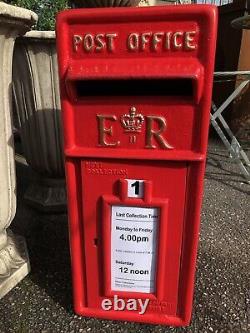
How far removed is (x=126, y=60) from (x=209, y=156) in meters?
3.08

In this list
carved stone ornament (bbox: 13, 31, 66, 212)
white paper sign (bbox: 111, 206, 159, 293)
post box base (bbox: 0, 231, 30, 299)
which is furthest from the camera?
carved stone ornament (bbox: 13, 31, 66, 212)

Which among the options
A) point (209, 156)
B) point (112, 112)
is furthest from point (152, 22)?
point (209, 156)

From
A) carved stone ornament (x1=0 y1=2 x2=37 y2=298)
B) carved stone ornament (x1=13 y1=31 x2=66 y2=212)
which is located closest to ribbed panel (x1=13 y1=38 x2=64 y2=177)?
carved stone ornament (x1=13 y1=31 x2=66 y2=212)

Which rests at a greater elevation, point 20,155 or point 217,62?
point 217,62

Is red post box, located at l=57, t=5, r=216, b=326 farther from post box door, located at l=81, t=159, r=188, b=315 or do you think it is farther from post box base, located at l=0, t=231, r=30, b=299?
post box base, located at l=0, t=231, r=30, b=299

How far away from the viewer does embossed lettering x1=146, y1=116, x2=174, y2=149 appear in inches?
49.8

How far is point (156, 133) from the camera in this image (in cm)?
128

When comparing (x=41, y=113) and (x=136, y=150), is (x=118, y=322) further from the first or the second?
(x=41, y=113)

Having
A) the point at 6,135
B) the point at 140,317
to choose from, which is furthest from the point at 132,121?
the point at 140,317

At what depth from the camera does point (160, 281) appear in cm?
153

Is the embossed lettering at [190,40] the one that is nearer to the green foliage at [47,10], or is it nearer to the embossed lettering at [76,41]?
the embossed lettering at [76,41]

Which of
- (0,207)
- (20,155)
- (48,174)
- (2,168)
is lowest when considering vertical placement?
(20,155)

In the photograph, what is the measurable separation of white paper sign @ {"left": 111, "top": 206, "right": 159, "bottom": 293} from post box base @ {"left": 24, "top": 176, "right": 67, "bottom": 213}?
1.28 m

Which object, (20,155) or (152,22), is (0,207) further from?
(20,155)
